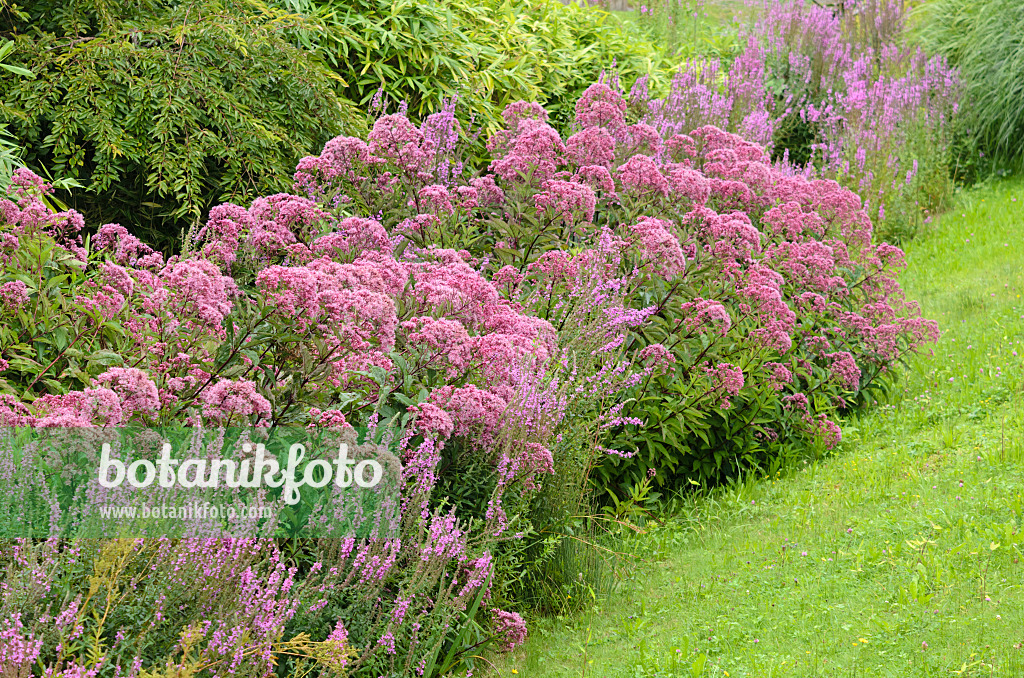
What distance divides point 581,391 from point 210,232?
176cm

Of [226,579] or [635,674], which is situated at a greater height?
[226,579]

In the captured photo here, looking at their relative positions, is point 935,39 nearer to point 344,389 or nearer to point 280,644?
point 344,389

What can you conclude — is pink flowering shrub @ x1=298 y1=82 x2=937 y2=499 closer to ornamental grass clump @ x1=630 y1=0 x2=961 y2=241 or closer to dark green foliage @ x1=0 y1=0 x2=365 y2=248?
dark green foliage @ x1=0 y1=0 x2=365 y2=248

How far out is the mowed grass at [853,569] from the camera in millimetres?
3395

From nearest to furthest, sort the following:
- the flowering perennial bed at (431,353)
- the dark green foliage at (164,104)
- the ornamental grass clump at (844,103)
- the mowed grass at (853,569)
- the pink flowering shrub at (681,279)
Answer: the flowering perennial bed at (431,353)
the mowed grass at (853,569)
the pink flowering shrub at (681,279)
the dark green foliage at (164,104)
the ornamental grass clump at (844,103)

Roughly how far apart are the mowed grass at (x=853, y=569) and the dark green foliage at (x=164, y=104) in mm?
3299

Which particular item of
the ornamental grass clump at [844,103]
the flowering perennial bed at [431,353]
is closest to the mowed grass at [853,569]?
the flowering perennial bed at [431,353]

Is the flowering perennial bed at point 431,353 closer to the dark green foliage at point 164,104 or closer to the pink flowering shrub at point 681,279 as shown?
the pink flowering shrub at point 681,279

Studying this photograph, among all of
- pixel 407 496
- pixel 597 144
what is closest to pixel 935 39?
pixel 597 144

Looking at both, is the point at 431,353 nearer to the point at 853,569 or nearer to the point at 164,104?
the point at 853,569

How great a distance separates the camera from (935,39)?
11.8 meters

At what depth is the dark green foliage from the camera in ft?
19.9

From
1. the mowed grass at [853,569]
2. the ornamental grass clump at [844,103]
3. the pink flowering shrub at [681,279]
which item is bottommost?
the mowed grass at [853,569]

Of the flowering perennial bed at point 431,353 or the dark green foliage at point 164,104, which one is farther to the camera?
the dark green foliage at point 164,104
